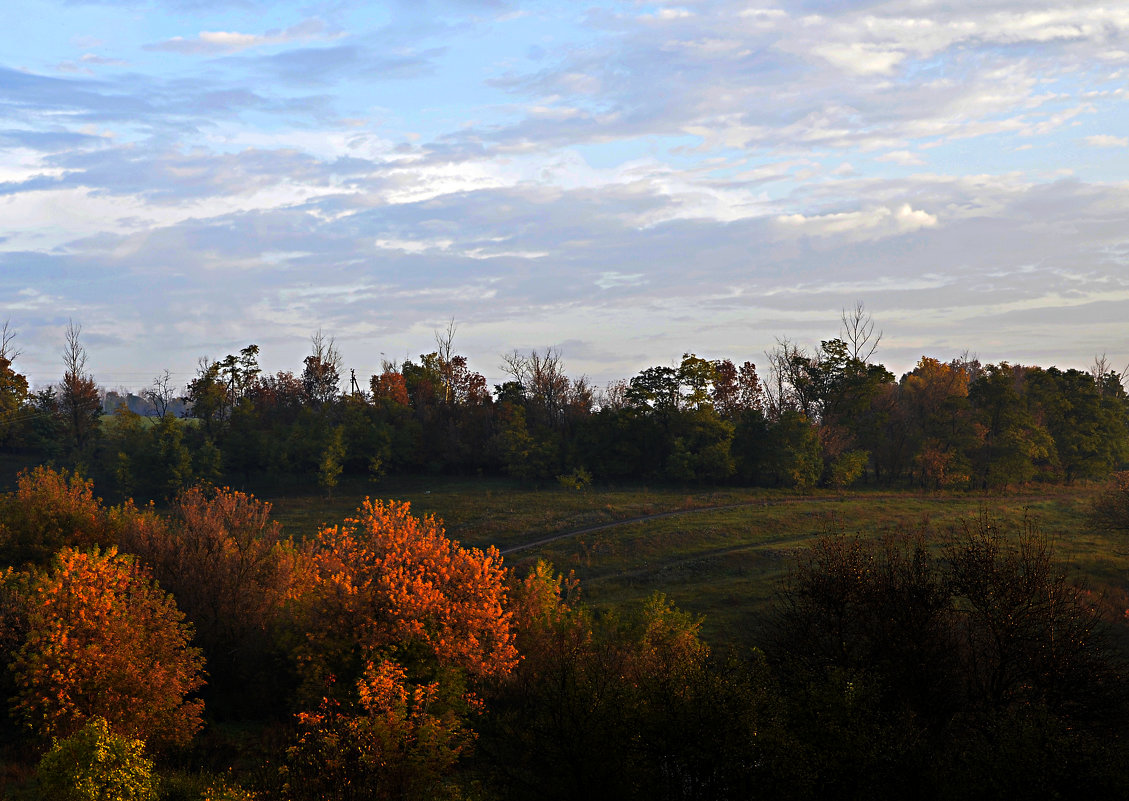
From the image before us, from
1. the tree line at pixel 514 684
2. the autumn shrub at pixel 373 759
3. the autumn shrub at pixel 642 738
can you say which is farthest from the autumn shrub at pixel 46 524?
the autumn shrub at pixel 642 738

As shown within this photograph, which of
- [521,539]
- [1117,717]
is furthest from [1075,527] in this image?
[1117,717]

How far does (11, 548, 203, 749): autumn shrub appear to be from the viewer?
3109 centimetres


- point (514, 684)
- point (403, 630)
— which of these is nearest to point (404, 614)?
point (403, 630)

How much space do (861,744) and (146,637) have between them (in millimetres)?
28354

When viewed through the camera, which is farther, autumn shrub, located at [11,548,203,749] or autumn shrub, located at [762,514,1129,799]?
autumn shrub, located at [11,548,203,749]

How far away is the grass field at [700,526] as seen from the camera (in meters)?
56.7

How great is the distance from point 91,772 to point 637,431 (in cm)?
8354

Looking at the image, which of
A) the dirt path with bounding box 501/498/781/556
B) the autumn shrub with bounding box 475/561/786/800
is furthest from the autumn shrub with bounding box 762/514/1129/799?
the dirt path with bounding box 501/498/781/556

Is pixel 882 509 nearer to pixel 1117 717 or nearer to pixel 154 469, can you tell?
pixel 1117 717

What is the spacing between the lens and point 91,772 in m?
23.1

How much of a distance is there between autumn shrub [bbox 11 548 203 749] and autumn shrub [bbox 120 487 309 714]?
222 inches

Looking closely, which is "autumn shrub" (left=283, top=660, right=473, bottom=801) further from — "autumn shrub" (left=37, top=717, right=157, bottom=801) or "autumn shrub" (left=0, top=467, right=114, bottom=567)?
"autumn shrub" (left=0, top=467, right=114, bottom=567)

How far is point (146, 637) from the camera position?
34156mm

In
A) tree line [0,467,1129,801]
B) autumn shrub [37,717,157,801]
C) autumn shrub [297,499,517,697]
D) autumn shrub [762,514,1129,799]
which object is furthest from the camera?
autumn shrub [297,499,517,697]
